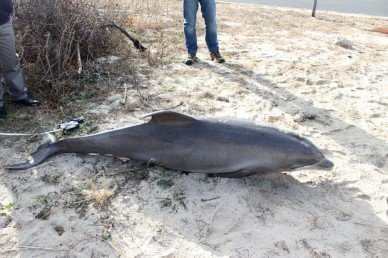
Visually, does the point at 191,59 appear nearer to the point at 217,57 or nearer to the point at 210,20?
the point at 217,57

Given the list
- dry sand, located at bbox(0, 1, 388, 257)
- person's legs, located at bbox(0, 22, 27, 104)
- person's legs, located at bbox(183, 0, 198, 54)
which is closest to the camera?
dry sand, located at bbox(0, 1, 388, 257)

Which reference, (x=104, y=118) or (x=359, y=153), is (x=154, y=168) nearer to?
(x=104, y=118)

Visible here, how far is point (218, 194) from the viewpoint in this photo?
3.71 meters

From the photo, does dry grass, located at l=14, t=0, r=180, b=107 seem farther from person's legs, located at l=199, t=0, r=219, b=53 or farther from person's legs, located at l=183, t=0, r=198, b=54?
person's legs, located at l=199, t=0, r=219, b=53

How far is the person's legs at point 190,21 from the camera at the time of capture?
6.57m

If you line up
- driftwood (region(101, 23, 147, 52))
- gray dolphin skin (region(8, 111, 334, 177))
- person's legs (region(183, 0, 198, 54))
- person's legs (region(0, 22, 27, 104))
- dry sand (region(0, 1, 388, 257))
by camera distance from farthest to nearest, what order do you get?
1. driftwood (region(101, 23, 147, 52))
2. person's legs (region(183, 0, 198, 54))
3. person's legs (region(0, 22, 27, 104))
4. gray dolphin skin (region(8, 111, 334, 177))
5. dry sand (region(0, 1, 388, 257))

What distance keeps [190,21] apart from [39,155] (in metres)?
3.58

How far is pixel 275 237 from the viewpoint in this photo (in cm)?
324

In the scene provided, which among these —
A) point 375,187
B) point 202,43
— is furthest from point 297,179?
point 202,43

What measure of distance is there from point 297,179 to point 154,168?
137 centimetres

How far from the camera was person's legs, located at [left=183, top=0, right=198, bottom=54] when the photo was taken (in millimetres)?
6569

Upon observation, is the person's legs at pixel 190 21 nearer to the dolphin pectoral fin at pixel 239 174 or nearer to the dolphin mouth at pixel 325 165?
the dolphin pectoral fin at pixel 239 174

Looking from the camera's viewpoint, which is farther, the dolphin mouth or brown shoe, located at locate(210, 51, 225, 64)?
brown shoe, located at locate(210, 51, 225, 64)

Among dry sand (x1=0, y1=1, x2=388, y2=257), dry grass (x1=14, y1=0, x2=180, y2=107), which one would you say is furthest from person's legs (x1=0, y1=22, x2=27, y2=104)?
dry sand (x1=0, y1=1, x2=388, y2=257)
